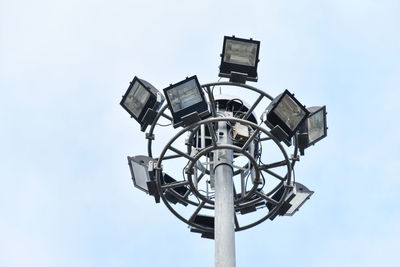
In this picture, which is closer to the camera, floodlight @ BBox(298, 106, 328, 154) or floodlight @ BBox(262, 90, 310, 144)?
floodlight @ BBox(262, 90, 310, 144)

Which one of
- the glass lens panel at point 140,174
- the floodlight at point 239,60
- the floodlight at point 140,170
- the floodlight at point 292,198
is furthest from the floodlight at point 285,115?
the glass lens panel at point 140,174

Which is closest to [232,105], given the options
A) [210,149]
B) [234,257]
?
[210,149]

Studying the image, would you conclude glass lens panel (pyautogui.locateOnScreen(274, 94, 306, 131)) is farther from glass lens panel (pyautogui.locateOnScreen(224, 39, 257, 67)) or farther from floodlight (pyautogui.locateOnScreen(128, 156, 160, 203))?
floodlight (pyautogui.locateOnScreen(128, 156, 160, 203))

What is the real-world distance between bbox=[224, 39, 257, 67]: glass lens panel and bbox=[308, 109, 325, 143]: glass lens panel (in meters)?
1.65

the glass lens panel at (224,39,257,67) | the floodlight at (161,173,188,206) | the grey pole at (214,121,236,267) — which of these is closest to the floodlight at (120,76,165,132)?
the floodlight at (161,173,188,206)

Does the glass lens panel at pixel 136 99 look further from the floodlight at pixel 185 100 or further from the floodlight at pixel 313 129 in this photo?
the floodlight at pixel 313 129

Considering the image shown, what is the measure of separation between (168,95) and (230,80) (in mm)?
1467

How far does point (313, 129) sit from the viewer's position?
1461cm

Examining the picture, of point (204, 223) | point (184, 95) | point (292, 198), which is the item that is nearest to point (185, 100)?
point (184, 95)

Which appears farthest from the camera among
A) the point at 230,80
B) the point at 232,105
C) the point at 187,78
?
the point at 232,105

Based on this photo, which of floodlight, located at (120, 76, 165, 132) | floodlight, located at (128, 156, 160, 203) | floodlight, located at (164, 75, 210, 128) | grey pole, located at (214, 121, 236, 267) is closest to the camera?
grey pole, located at (214, 121, 236, 267)

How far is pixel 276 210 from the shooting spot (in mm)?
14375

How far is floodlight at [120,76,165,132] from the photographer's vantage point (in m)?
14.5

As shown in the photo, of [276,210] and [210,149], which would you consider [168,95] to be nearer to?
[210,149]
